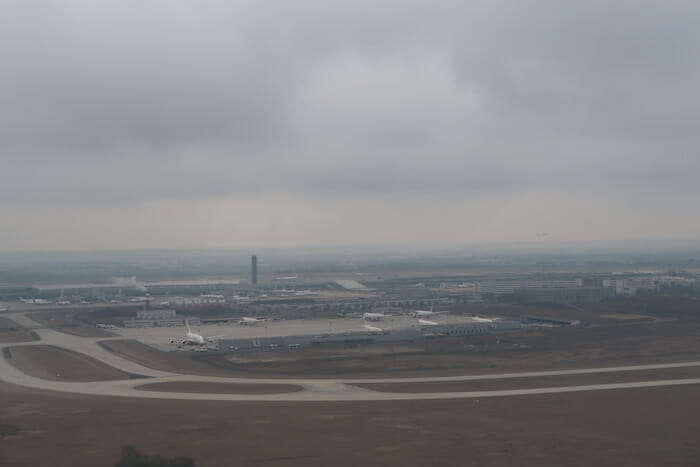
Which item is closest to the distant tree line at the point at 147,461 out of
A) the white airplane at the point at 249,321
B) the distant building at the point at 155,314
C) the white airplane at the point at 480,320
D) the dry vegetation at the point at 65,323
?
the dry vegetation at the point at 65,323

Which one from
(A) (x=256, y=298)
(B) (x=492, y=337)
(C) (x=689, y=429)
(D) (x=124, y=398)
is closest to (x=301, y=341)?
(B) (x=492, y=337)

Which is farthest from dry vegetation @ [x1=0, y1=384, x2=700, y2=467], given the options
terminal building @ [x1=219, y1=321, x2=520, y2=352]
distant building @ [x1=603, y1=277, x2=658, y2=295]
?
distant building @ [x1=603, y1=277, x2=658, y2=295]

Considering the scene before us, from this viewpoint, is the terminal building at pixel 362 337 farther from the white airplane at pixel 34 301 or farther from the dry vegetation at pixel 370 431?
the white airplane at pixel 34 301

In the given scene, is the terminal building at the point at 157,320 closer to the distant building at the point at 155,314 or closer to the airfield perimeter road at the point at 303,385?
the distant building at the point at 155,314

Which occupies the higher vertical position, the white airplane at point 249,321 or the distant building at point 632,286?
the distant building at point 632,286

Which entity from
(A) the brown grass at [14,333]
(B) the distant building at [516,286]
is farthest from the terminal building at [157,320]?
(B) the distant building at [516,286]

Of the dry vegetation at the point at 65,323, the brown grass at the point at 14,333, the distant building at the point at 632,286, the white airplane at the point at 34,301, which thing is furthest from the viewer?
the distant building at the point at 632,286

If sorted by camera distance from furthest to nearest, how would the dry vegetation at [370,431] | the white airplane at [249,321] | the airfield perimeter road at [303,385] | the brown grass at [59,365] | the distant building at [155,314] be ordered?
1. the distant building at [155,314]
2. the white airplane at [249,321]
3. the brown grass at [59,365]
4. the airfield perimeter road at [303,385]
5. the dry vegetation at [370,431]

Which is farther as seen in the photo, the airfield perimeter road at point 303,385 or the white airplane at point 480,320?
the white airplane at point 480,320

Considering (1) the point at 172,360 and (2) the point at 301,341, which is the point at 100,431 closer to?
(1) the point at 172,360

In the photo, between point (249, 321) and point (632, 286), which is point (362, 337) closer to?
point (249, 321)

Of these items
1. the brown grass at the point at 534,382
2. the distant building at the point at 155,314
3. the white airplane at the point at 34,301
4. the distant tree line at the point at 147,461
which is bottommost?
the brown grass at the point at 534,382
